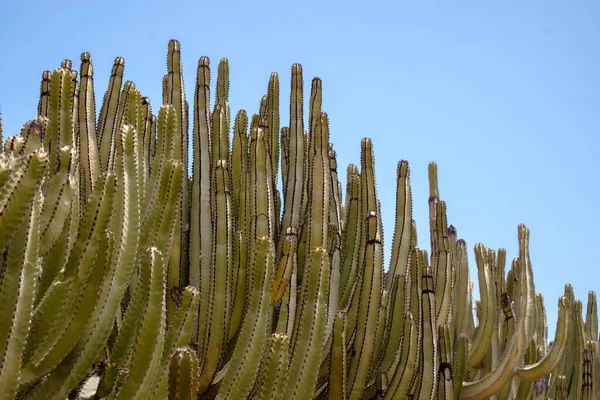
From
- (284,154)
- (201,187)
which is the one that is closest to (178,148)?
(201,187)

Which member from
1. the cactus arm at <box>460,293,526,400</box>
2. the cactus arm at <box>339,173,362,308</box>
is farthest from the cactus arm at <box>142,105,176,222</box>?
the cactus arm at <box>460,293,526,400</box>

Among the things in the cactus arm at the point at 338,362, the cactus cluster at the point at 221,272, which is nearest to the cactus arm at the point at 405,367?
the cactus cluster at the point at 221,272

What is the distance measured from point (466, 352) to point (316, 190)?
1503mm

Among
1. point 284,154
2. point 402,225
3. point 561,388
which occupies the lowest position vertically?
point 561,388

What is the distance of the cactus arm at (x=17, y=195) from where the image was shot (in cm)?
215

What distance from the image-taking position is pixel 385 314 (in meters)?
4.03

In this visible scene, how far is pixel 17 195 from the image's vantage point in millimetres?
2152

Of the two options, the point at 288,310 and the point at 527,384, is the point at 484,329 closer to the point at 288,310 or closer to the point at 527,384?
the point at 527,384

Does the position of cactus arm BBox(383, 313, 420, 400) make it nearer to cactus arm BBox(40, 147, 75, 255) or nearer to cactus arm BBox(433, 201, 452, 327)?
cactus arm BBox(433, 201, 452, 327)

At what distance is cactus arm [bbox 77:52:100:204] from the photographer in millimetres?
3654

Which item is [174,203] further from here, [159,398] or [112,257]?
[159,398]

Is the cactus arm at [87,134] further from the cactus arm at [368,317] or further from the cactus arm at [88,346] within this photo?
the cactus arm at [368,317]

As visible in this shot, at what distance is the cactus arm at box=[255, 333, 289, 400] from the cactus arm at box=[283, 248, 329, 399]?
0.18m

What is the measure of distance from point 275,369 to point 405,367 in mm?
1264
